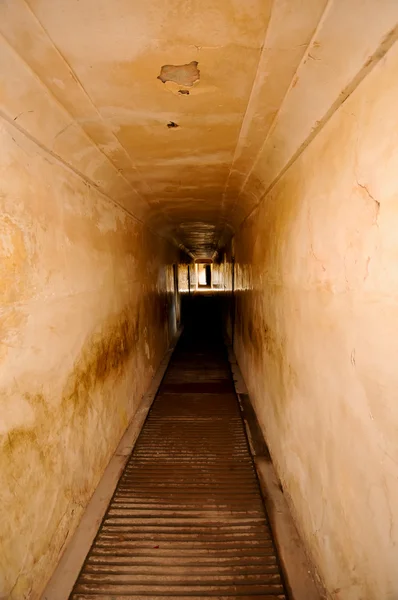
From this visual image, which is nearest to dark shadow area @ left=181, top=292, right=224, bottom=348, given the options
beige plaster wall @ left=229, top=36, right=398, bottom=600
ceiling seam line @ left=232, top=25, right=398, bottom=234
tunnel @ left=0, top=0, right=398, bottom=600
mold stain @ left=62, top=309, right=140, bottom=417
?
mold stain @ left=62, top=309, right=140, bottom=417

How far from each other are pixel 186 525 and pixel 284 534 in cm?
78

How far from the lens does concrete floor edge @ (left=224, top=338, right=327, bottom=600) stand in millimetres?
1800

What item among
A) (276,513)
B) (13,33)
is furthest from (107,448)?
(13,33)

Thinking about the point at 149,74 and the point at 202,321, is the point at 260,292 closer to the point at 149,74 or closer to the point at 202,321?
the point at 149,74

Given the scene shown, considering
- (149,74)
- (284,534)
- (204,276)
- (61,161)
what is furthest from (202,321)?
(204,276)

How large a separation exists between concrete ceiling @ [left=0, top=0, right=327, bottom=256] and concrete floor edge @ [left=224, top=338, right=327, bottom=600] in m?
3.00

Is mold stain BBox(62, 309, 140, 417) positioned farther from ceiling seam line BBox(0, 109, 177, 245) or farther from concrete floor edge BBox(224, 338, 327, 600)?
concrete floor edge BBox(224, 338, 327, 600)

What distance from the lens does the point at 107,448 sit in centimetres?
296

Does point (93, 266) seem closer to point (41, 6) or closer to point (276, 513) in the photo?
point (41, 6)

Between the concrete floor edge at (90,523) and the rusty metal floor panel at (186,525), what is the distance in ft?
0.17

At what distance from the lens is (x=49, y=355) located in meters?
1.95

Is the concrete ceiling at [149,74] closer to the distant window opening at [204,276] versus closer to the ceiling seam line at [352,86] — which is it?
the ceiling seam line at [352,86]

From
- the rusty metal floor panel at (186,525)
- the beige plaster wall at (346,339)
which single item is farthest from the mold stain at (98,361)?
the beige plaster wall at (346,339)

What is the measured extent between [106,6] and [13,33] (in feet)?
1.39
